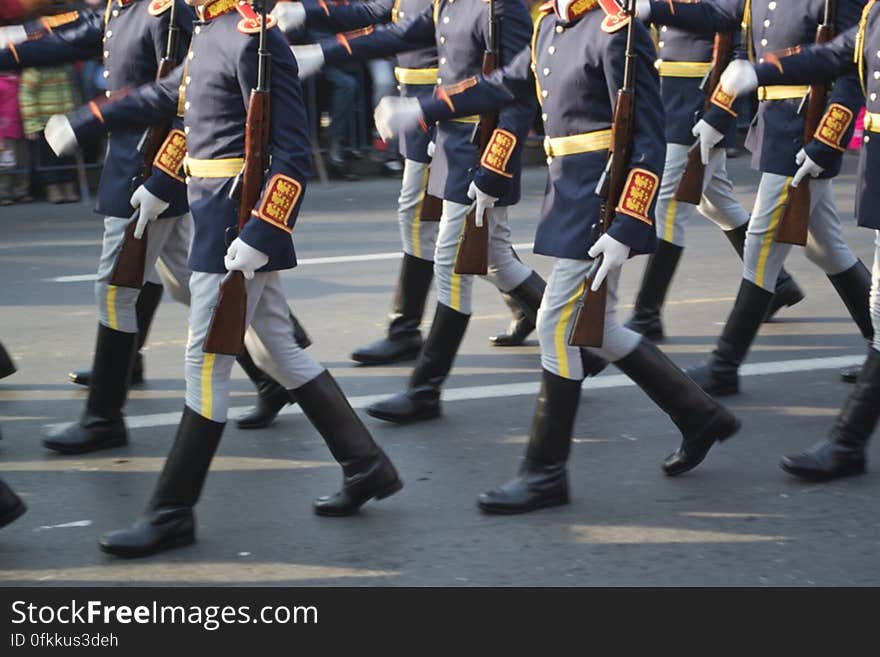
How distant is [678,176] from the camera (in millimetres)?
7809

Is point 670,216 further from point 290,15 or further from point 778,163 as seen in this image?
point 290,15

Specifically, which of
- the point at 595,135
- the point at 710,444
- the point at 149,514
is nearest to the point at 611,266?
the point at 595,135

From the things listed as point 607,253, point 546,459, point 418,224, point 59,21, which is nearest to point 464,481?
point 546,459

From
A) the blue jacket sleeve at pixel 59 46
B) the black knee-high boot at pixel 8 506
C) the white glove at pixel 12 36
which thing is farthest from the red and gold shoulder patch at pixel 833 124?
the black knee-high boot at pixel 8 506

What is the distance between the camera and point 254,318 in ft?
17.8

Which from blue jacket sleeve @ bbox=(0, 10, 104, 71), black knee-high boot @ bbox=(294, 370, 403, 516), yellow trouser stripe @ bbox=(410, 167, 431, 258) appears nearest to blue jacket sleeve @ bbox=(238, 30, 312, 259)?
black knee-high boot @ bbox=(294, 370, 403, 516)

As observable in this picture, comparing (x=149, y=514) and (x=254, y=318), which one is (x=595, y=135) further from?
(x=149, y=514)

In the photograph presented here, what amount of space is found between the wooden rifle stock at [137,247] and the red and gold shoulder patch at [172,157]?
0.22 feet

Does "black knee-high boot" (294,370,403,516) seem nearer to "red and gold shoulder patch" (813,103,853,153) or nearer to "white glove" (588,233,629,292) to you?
"white glove" (588,233,629,292)

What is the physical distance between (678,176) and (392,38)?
4.84 ft

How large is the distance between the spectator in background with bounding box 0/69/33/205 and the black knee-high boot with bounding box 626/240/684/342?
6.17 m

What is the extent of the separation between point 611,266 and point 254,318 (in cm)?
110

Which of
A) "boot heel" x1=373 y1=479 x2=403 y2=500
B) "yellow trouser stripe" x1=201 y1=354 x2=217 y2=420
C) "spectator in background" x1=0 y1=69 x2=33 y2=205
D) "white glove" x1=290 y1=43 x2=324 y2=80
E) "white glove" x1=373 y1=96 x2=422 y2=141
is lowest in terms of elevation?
"spectator in background" x1=0 y1=69 x2=33 y2=205

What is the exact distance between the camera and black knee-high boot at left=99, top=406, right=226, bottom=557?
520cm
